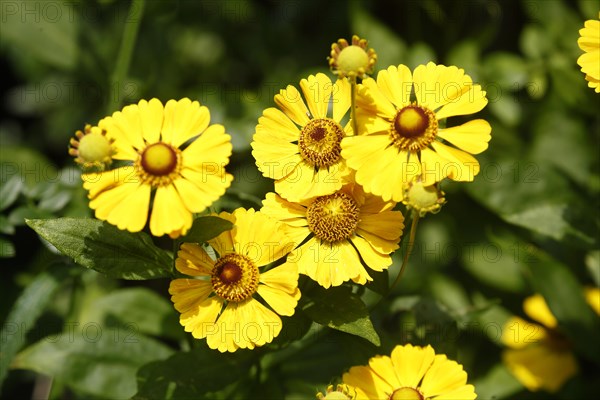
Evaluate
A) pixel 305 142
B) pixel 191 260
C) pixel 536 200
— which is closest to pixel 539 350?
pixel 536 200

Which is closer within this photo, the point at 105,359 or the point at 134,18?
the point at 105,359

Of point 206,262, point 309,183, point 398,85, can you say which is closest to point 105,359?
point 206,262

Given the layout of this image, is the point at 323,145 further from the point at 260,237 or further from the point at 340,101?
the point at 260,237

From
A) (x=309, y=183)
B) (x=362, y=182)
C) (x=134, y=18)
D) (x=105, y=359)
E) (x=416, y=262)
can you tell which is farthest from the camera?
(x=416, y=262)

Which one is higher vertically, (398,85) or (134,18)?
(134,18)

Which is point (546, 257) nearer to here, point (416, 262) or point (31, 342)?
point (416, 262)
